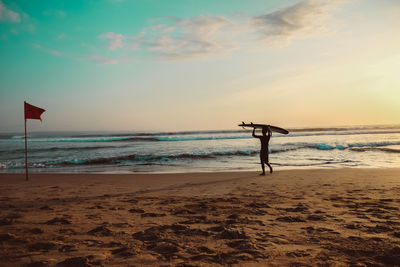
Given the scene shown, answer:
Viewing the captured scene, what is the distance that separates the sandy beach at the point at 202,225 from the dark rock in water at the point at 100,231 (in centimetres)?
3

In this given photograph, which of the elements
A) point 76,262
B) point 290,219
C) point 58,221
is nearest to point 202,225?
point 290,219

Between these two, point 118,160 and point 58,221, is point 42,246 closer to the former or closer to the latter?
point 58,221

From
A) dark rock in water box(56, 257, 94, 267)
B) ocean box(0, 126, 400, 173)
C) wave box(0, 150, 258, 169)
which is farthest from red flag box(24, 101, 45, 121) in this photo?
dark rock in water box(56, 257, 94, 267)

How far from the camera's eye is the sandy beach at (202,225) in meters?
3.14

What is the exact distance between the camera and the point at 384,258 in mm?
3047

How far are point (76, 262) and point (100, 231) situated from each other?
3.66 ft

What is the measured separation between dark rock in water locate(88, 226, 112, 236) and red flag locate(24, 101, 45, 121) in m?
7.19

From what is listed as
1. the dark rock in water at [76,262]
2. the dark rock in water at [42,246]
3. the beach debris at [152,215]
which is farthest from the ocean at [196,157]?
the dark rock in water at [76,262]

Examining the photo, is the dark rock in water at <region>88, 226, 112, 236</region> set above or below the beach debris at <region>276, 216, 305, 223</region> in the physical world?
above

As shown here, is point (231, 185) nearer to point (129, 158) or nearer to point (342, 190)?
point (342, 190)

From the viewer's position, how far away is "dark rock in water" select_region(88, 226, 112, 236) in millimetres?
3951

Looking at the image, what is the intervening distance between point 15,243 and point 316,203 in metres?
5.87

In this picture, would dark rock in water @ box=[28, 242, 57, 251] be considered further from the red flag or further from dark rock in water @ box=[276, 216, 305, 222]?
the red flag

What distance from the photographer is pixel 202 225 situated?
14.4 feet
